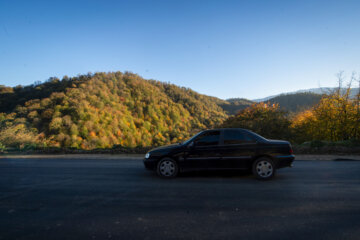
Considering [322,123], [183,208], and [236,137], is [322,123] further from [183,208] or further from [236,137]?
[183,208]

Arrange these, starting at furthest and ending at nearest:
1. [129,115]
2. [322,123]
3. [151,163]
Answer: [129,115]
[322,123]
[151,163]

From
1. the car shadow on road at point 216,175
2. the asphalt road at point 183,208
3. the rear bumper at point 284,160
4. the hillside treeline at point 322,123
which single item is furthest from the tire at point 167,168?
the hillside treeline at point 322,123

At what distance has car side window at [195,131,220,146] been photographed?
20.8ft

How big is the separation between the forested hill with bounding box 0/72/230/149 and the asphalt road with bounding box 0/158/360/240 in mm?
19692

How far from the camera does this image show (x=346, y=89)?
20031 millimetres

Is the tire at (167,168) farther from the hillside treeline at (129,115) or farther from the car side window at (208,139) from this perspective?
the hillside treeline at (129,115)

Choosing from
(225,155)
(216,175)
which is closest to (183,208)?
(225,155)

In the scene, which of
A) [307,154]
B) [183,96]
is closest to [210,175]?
[307,154]

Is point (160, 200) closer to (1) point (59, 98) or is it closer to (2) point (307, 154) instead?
(2) point (307, 154)

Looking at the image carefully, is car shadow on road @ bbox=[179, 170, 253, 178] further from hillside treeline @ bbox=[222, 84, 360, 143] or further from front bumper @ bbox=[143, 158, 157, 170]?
hillside treeline @ bbox=[222, 84, 360, 143]

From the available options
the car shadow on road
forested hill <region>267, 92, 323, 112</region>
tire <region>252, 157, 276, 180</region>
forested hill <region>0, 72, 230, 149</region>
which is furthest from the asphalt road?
forested hill <region>267, 92, 323, 112</region>

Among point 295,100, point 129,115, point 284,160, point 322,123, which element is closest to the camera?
point 284,160

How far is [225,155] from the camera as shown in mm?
6215

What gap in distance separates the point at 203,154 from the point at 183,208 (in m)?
2.43
